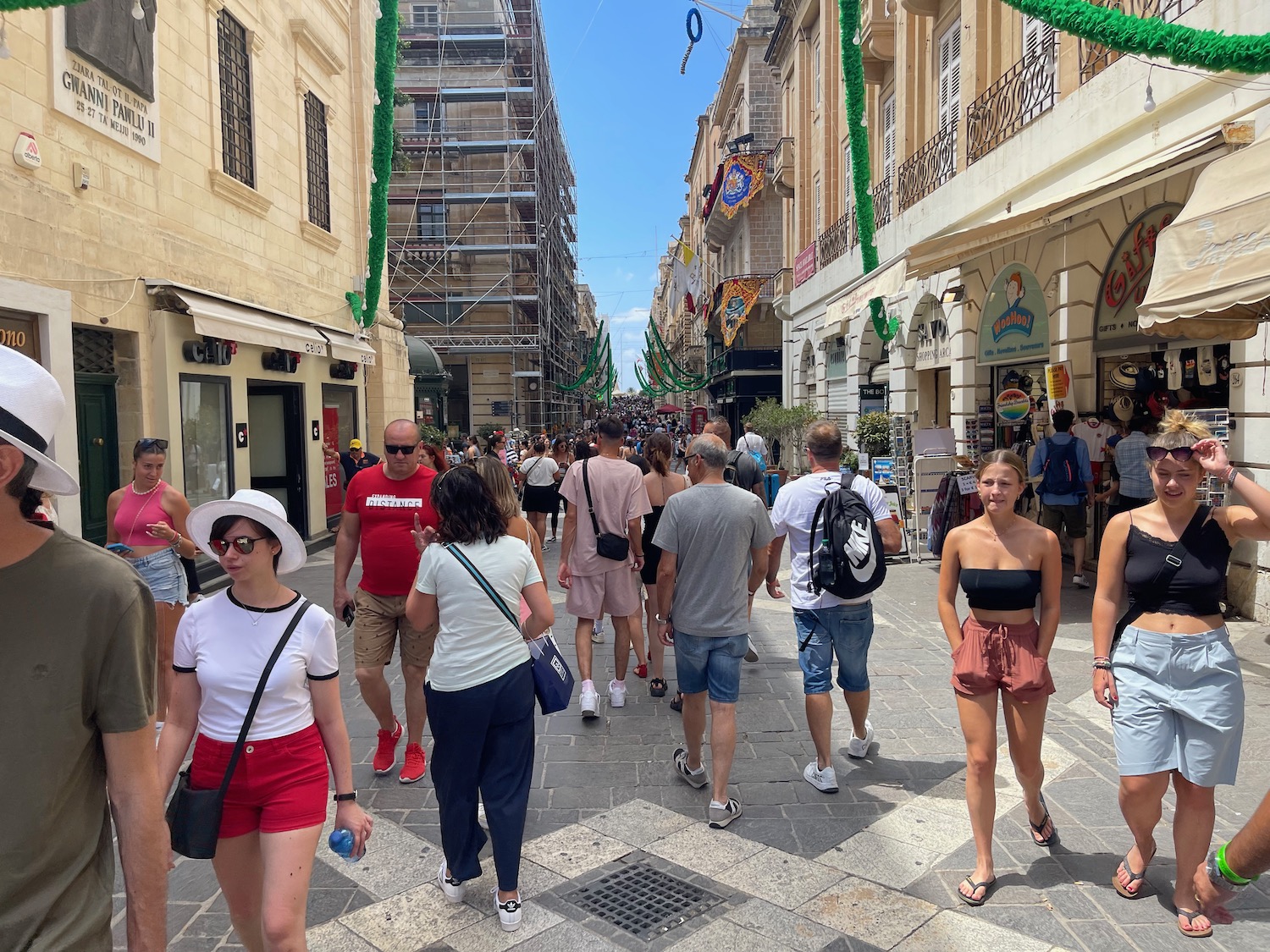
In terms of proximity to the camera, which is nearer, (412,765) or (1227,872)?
(1227,872)

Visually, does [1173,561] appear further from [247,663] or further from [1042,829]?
[247,663]

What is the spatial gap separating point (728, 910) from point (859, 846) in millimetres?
789

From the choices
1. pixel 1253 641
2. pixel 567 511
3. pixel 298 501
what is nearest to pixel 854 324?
pixel 298 501

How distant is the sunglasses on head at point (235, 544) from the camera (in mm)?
2648

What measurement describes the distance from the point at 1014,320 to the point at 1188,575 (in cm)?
931

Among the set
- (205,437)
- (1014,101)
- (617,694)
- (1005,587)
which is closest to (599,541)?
(617,694)

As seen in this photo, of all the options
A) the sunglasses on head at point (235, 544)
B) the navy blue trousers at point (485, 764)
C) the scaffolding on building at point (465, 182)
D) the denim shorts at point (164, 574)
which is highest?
the scaffolding on building at point (465, 182)

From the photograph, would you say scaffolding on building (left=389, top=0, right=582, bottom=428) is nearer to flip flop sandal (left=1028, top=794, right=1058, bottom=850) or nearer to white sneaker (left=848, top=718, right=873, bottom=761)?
white sneaker (left=848, top=718, right=873, bottom=761)

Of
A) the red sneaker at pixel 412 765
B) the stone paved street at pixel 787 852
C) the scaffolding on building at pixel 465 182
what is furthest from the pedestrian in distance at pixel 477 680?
the scaffolding on building at pixel 465 182

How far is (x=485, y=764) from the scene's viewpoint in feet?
11.0

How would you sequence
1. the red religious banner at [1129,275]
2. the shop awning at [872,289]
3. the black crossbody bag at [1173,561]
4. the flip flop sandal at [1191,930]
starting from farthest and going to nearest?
the shop awning at [872,289], the red religious banner at [1129,275], the black crossbody bag at [1173,561], the flip flop sandal at [1191,930]

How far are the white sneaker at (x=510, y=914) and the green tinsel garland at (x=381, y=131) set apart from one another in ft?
22.5

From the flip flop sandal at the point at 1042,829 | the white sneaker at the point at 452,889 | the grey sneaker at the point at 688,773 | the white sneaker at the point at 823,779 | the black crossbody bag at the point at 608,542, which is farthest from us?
the black crossbody bag at the point at 608,542

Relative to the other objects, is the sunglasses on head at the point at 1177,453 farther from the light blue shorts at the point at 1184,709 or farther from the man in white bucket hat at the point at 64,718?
the man in white bucket hat at the point at 64,718
